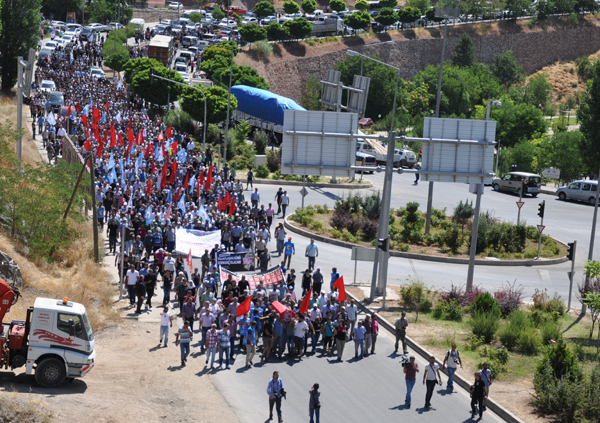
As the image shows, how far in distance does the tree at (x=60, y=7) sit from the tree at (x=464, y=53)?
178 ft

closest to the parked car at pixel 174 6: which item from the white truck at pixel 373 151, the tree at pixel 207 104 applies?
the tree at pixel 207 104

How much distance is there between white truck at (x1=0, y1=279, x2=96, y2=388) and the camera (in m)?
17.2

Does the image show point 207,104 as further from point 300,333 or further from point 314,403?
point 314,403

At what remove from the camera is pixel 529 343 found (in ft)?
75.1

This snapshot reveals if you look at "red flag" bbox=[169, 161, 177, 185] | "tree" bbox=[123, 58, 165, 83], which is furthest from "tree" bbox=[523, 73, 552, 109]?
"red flag" bbox=[169, 161, 177, 185]

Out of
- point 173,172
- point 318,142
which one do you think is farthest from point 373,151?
point 318,142

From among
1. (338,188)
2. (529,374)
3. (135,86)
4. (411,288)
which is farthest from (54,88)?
(529,374)

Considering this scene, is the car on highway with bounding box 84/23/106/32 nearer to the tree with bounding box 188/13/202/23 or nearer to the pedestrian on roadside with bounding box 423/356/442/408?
the tree with bounding box 188/13/202/23

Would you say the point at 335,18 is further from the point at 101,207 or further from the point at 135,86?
the point at 101,207

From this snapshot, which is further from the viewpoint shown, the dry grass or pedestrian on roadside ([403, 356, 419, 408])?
pedestrian on roadside ([403, 356, 419, 408])

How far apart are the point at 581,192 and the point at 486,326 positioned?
27079mm

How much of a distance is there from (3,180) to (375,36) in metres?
77.6

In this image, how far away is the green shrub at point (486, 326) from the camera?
23.6m

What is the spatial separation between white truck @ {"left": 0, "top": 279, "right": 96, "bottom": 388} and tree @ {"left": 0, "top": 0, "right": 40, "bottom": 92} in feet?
143
